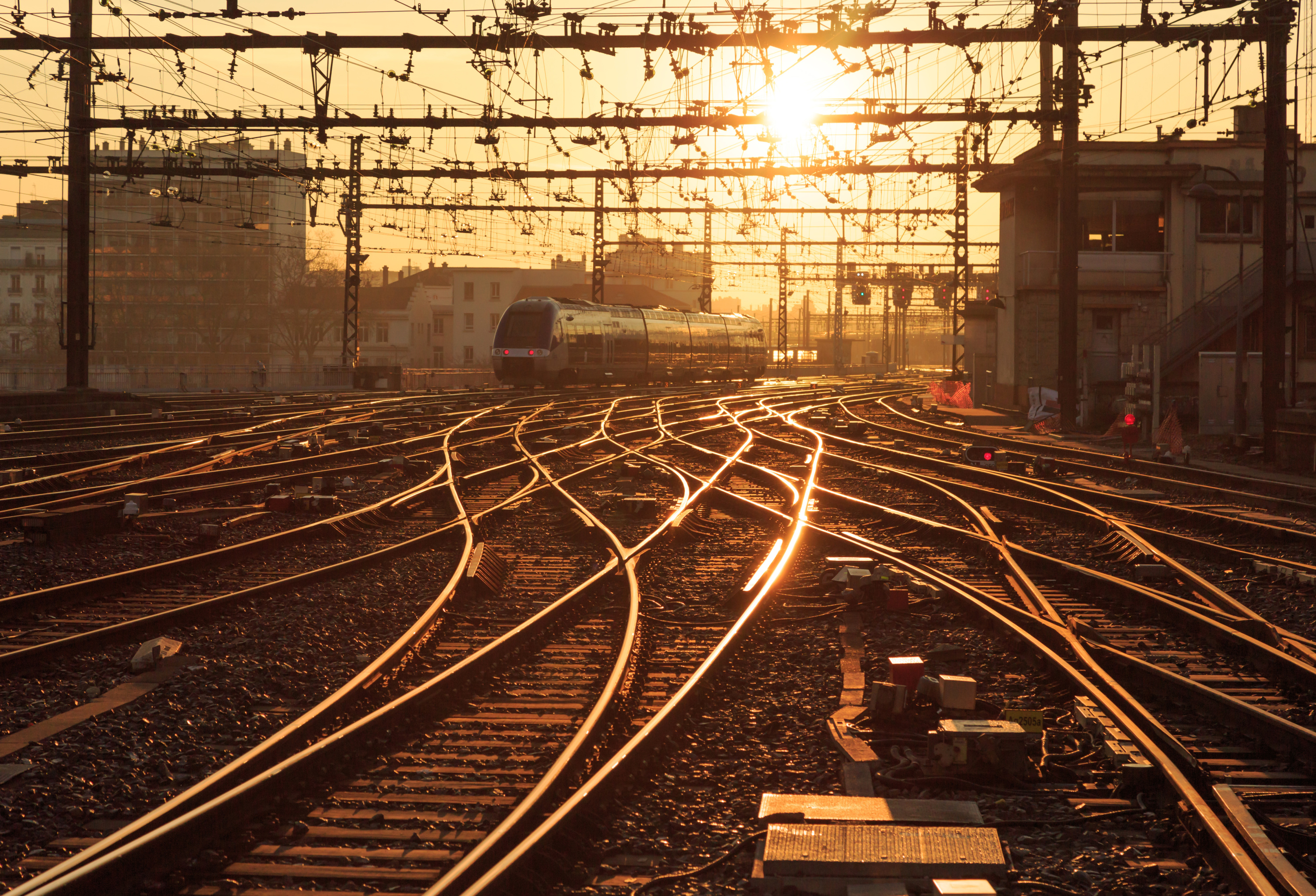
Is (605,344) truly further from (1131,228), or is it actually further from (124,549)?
(124,549)

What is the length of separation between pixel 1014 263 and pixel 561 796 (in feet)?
111

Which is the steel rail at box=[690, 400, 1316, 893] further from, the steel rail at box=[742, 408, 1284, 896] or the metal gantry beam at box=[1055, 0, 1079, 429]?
the metal gantry beam at box=[1055, 0, 1079, 429]

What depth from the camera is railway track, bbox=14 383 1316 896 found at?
4.44 meters

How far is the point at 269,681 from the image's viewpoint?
22.1ft

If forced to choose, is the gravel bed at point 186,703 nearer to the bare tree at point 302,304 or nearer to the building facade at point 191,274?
the building facade at point 191,274

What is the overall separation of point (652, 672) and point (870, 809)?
7.96 feet

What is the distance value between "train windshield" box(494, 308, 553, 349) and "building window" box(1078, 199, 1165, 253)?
17.2 meters

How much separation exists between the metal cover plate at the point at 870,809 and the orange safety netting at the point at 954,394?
32.9 m

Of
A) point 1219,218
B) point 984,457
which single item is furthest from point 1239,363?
point 1219,218

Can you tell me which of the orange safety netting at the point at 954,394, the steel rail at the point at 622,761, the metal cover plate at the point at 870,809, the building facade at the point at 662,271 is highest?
the building facade at the point at 662,271

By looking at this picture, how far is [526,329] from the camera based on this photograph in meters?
41.1

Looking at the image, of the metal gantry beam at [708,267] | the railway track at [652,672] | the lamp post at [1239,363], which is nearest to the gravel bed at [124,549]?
the railway track at [652,672]

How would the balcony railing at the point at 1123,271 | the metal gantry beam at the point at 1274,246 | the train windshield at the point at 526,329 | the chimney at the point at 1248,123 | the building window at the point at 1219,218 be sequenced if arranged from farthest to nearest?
the train windshield at the point at 526,329, the chimney at the point at 1248,123, the building window at the point at 1219,218, the balcony railing at the point at 1123,271, the metal gantry beam at the point at 1274,246

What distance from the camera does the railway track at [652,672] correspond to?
14.6 ft
